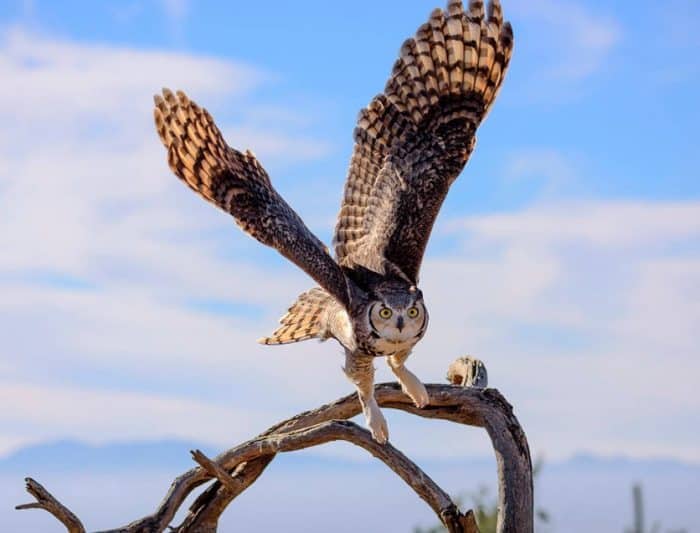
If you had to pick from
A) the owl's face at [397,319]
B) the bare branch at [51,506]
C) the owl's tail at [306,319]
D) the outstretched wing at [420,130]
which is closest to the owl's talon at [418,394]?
the owl's tail at [306,319]

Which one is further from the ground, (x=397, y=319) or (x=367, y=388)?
(x=397, y=319)

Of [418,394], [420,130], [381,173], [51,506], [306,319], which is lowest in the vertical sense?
[51,506]

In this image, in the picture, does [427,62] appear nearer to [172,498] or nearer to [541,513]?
[172,498]

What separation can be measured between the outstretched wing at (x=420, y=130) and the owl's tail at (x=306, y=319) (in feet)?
1.18

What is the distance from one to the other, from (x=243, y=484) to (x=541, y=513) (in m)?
3.28

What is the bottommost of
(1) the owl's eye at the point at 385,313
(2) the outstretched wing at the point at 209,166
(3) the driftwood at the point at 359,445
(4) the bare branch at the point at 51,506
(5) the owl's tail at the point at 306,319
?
(4) the bare branch at the point at 51,506

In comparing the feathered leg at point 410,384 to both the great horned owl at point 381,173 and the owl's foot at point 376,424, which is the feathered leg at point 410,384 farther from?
the owl's foot at point 376,424

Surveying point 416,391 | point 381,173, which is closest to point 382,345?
point 416,391

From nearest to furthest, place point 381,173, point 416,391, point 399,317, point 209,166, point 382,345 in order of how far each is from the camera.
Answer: point 399,317 < point 382,345 < point 209,166 < point 416,391 < point 381,173

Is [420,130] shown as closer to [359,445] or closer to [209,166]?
[209,166]

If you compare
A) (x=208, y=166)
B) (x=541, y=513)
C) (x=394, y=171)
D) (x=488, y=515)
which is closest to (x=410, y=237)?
(x=394, y=171)

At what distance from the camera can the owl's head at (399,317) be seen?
9109 millimetres

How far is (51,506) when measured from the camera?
396 inches

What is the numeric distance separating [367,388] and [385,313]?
2.96ft
